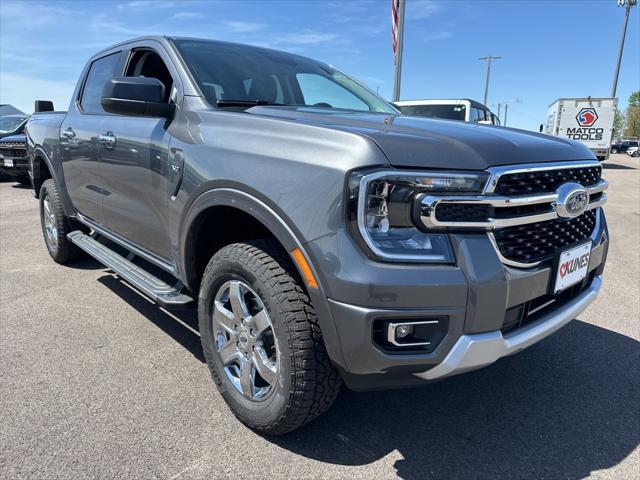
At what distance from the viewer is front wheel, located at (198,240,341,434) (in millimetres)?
1918

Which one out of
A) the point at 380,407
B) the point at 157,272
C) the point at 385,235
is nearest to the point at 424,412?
the point at 380,407

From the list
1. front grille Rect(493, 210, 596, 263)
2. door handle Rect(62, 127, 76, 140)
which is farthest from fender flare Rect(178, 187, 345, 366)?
door handle Rect(62, 127, 76, 140)

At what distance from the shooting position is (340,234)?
5.57 ft

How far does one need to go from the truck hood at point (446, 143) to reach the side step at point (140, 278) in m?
1.12

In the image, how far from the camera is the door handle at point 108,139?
10.5 ft

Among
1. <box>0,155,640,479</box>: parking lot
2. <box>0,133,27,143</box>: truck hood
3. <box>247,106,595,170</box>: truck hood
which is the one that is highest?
<box>247,106,595,170</box>: truck hood

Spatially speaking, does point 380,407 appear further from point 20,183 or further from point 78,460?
point 20,183

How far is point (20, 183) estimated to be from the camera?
42.0 feet

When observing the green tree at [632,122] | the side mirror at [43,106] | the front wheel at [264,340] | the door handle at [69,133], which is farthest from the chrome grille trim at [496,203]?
the green tree at [632,122]

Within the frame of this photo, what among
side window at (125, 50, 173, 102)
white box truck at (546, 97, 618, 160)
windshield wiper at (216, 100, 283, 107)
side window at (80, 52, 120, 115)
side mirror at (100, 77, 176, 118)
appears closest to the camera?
side mirror at (100, 77, 176, 118)

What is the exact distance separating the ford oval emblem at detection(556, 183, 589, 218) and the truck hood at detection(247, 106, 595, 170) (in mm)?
144

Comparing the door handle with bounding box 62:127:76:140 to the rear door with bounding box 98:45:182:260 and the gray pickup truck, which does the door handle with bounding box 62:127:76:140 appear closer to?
the rear door with bounding box 98:45:182:260

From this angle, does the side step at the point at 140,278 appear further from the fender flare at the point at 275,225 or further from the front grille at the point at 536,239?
the front grille at the point at 536,239

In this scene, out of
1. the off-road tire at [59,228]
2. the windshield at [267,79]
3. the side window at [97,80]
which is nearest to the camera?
the windshield at [267,79]
